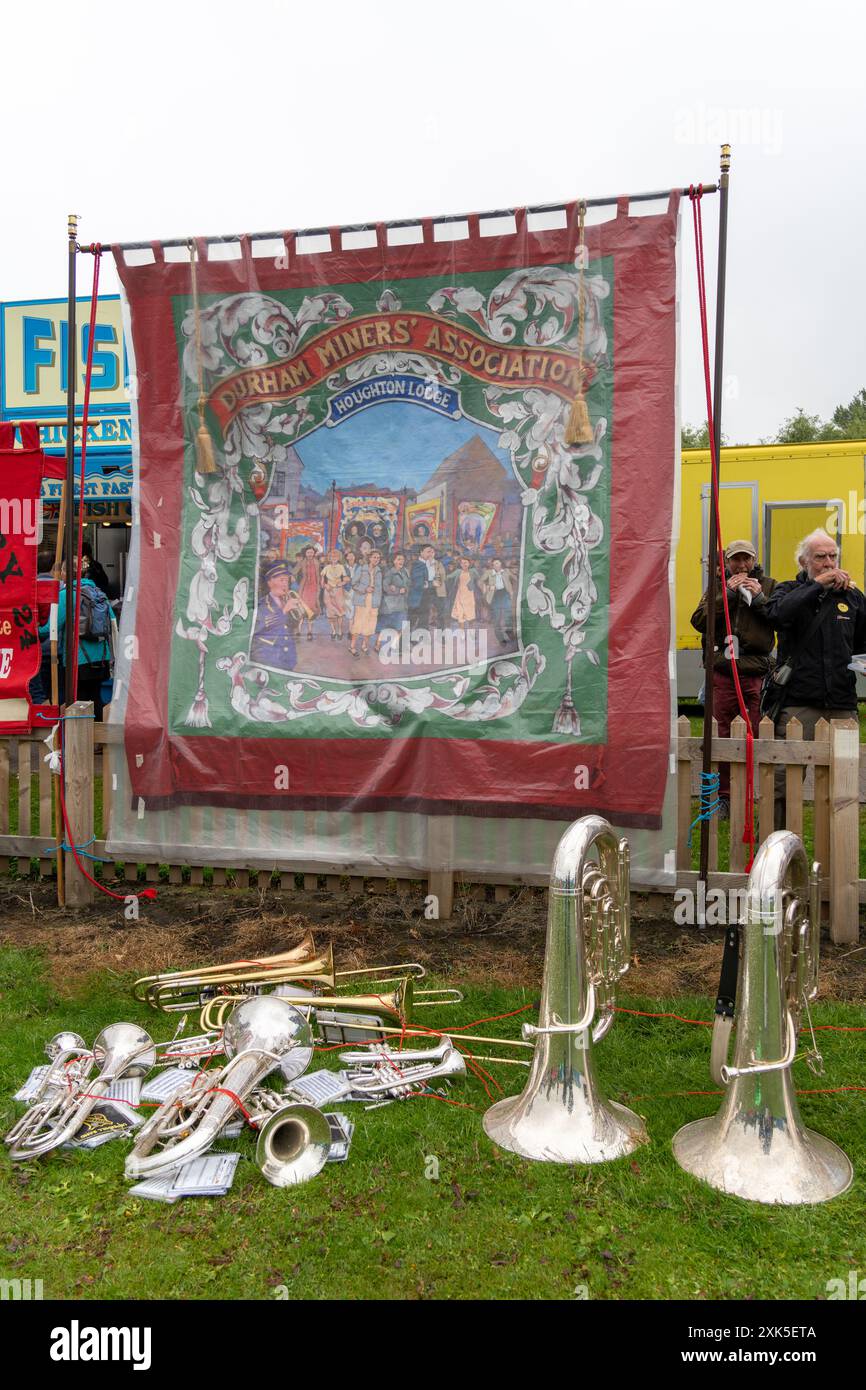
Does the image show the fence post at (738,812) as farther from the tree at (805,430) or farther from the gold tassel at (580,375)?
the tree at (805,430)

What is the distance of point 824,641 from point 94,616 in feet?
20.2

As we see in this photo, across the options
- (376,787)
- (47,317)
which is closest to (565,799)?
(376,787)

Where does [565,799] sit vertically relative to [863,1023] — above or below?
above

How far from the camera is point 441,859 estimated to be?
18.9 ft

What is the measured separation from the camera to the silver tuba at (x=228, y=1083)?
3250 millimetres

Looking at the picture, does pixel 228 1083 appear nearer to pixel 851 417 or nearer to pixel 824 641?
pixel 824 641

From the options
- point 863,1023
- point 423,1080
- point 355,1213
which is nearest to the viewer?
point 355,1213

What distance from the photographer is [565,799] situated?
18.1ft

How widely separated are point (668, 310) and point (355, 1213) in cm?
465

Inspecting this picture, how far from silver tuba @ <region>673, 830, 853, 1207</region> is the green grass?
2.4 inches

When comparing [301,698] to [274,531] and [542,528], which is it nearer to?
[274,531]

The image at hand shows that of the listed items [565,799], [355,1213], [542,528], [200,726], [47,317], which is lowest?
[355,1213]

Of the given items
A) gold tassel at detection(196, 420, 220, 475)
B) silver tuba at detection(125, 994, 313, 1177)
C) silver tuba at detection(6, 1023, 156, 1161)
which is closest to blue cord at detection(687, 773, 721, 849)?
silver tuba at detection(125, 994, 313, 1177)

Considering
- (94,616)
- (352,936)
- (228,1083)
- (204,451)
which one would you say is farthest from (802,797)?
(94,616)
